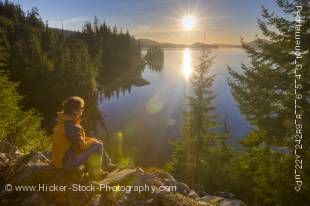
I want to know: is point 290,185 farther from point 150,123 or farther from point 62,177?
point 150,123

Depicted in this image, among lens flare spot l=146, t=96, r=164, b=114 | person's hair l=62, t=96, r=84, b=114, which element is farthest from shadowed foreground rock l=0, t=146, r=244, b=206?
lens flare spot l=146, t=96, r=164, b=114

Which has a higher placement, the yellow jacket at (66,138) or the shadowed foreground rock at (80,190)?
the yellow jacket at (66,138)

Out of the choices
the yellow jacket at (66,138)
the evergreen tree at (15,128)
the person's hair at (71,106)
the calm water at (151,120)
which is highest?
the person's hair at (71,106)

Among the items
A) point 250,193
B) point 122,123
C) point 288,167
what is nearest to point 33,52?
point 122,123

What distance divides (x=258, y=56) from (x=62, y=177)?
57.0 feet

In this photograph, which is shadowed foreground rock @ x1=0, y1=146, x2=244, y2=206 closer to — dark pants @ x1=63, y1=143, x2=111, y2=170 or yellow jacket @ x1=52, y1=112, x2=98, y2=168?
dark pants @ x1=63, y1=143, x2=111, y2=170

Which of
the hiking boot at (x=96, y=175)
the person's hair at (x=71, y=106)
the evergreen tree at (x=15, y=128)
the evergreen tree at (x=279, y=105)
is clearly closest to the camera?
the person's hair at (x=71, y=106)

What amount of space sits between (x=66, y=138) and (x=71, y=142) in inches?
6.6

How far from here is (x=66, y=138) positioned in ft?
26.0

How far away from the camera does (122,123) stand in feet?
190

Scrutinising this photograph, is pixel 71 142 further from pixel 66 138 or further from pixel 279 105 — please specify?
pixel 279 105

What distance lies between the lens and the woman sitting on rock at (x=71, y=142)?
Result: 25.6 feet

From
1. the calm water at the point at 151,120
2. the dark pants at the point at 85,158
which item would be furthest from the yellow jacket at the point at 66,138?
the calm water at the point at 151,120

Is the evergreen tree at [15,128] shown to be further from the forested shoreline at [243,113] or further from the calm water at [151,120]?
Result: the calm water at [151,120]
